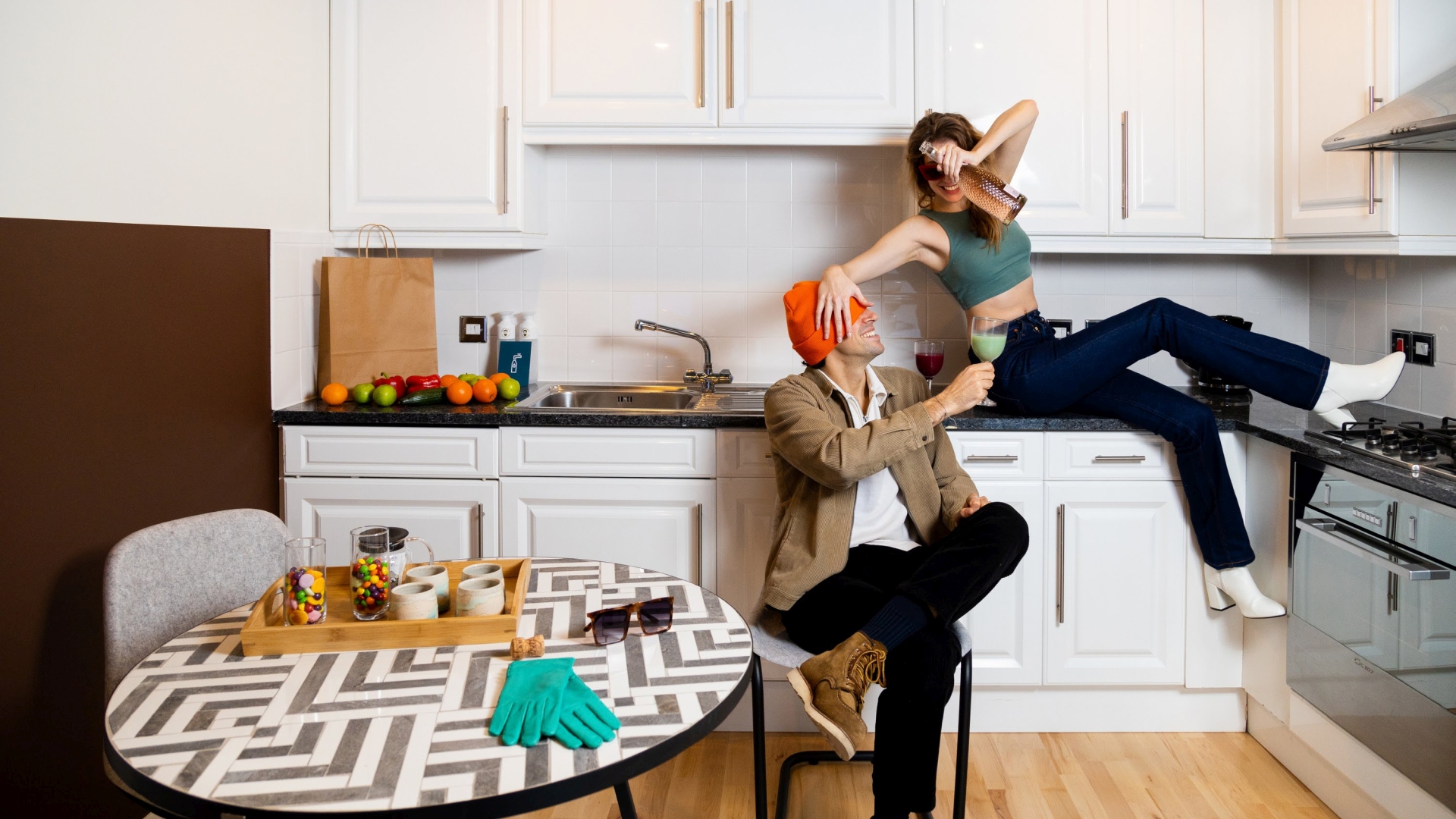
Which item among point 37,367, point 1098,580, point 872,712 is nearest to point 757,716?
point 872,712

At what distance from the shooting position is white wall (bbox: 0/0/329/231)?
1963mm

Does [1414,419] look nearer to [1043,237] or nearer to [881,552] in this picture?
[1043,237]

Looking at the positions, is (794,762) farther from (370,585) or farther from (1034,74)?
(1034,74)

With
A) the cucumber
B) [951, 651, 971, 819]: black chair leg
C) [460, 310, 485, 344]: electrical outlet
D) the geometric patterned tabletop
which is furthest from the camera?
[460, 310, 485, 344]: electrical outlet

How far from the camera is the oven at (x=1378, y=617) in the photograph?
2.07 metres

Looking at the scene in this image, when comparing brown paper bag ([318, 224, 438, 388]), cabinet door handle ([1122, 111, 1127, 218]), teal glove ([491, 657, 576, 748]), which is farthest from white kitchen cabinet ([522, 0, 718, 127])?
teal glove ([491, 657, 576, 748])

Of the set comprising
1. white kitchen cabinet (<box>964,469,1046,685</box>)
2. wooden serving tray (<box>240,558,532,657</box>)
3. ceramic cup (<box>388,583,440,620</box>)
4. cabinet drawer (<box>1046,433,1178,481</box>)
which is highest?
cabinet drawer (<box>1046,433,1178,481</box>)

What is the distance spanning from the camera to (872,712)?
298cm

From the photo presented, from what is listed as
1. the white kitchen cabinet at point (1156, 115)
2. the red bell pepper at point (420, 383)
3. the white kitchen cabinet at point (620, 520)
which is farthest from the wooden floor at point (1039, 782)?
the white kitchen cabinet at point (1156, 115)

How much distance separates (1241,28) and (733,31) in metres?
1.39

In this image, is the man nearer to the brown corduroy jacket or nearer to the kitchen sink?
the brown corduroy jacket

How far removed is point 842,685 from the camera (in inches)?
79.4

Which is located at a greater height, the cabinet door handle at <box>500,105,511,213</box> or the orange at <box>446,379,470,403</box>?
the cabinet door handle at <box>500,105,511,213</box>

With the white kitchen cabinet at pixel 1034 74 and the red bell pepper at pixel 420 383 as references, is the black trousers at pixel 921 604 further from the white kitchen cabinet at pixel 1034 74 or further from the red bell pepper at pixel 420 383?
the red bell pepper at pixel 420 383
